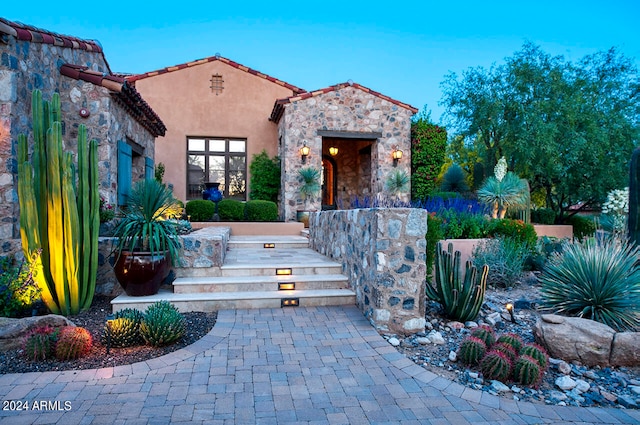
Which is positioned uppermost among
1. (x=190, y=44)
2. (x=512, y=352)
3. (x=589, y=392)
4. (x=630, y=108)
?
(x=190, y=44)

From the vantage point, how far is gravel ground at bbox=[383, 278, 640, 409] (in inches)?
116

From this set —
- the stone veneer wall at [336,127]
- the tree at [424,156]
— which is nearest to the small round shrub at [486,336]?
the stone veneer wall at [336,127]

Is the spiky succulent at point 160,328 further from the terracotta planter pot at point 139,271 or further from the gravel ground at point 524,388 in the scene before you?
the gravel ground at point 524,388

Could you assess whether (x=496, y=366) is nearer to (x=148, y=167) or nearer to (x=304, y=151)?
(x=148, y=167)

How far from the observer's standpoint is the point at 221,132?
13.4 meters

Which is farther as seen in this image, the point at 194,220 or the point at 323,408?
the point at 194,220

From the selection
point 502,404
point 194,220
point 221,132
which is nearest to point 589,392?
point 502,404

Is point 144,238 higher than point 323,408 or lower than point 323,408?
higher

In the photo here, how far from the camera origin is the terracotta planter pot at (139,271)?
4742 mm

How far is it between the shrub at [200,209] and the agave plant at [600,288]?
28.6 ft

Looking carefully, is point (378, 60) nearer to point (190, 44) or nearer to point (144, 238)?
point (190, 44)

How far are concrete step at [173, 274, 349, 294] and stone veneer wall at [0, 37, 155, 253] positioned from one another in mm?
2371

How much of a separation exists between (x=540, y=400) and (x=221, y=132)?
1240cm

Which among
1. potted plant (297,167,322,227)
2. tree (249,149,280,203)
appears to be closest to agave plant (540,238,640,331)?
potted plant (297,167,322,227)
